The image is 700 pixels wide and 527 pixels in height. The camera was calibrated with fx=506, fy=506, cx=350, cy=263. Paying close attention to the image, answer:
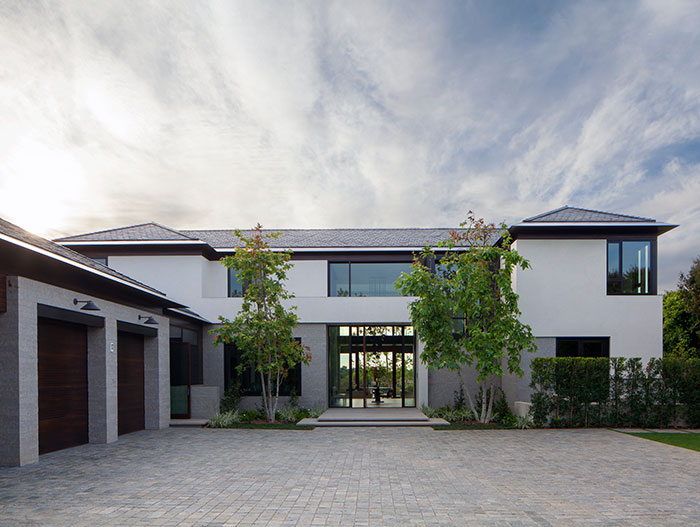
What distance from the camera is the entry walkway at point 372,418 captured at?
50.3 ft

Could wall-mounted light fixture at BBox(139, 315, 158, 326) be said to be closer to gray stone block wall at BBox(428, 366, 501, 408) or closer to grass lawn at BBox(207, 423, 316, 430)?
grass lawn at BBox(207, 423, 316, 430)

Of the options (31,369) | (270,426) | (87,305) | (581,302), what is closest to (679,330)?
(581,302)

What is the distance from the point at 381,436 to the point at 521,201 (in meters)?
12.9

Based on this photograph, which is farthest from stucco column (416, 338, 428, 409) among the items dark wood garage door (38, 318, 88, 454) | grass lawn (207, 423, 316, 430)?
dark wood garage door (38, 318, 88, 454)

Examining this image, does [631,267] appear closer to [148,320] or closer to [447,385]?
[447,385]

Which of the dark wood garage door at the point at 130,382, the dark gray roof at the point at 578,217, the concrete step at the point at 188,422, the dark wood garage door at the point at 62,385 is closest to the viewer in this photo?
the dark wood garage door at the point at 62,385

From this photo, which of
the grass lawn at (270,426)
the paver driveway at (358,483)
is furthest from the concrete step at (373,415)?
the paver driveway at (358,483)

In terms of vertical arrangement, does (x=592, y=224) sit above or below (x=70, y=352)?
above

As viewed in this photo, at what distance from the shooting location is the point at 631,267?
56.9ft

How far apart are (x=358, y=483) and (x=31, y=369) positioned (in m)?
5.91

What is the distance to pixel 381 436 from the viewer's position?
517 inches

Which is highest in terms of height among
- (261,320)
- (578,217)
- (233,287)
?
(578,217)

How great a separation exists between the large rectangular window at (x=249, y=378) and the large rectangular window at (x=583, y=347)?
919 cm

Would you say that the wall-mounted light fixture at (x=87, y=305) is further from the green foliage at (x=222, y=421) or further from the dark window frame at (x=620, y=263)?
the dark window frame at (x=620, y=263)
